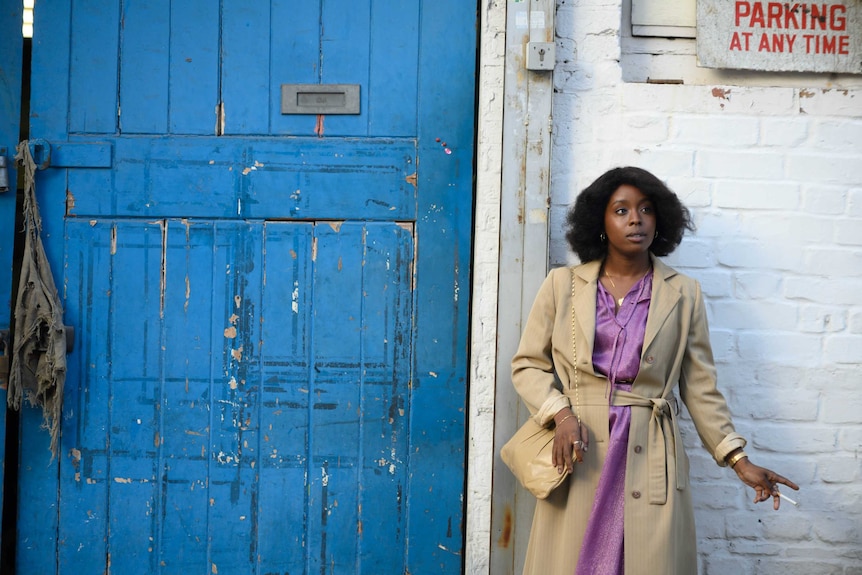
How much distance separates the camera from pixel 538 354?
2525mm

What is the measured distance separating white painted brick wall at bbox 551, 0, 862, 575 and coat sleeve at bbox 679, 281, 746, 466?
436 mm

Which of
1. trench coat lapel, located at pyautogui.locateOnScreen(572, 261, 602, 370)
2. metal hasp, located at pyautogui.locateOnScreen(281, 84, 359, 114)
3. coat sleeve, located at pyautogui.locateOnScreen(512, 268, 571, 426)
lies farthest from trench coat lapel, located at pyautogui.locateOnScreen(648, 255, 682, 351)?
metal hasp, located at pyautogui.locateOnScreen(281, 84, 359, 114)

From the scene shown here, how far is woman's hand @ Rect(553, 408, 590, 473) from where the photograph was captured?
2.28m

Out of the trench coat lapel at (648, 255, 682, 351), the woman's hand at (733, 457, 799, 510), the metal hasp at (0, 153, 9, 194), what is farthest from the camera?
the metal hasp at (0, 153, 9, 194)

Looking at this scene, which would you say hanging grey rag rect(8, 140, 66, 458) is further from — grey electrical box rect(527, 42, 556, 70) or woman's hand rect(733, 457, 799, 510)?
woman's hand rect(733, 457, 799, 510)

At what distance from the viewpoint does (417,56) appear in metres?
2.95

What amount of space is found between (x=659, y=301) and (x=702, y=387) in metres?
0.29

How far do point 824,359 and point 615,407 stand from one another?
3.27 feet

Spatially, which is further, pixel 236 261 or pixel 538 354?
pixel 236 261

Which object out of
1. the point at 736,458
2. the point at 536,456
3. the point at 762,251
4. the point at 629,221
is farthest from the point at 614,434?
the point at 762,251

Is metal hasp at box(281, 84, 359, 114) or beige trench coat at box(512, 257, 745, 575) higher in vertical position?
metal hasp at box(281, 84, 359, 114)

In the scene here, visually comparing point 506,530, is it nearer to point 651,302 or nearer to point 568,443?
point 568,443

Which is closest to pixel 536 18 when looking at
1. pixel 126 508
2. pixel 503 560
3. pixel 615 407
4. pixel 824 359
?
pixel 615 407

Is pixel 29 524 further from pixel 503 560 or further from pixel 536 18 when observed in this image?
pixel 536 18
